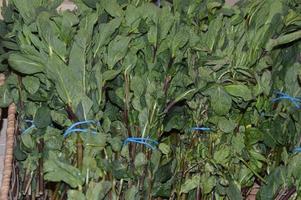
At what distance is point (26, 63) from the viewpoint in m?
1.01

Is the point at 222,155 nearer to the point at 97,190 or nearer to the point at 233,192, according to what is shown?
the point at 233,192

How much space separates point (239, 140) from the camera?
1.08 meters

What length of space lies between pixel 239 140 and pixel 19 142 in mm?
389

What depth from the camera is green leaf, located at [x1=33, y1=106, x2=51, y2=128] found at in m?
1.06

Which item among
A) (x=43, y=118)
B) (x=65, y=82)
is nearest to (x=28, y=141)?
(x=43, y=118)

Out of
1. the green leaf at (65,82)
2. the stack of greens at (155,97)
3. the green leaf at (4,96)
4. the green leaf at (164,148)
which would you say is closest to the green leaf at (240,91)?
the stack of greens at (155,97)

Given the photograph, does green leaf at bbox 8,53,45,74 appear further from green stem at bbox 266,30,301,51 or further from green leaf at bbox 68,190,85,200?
green stem at bbox 266,30,301,51

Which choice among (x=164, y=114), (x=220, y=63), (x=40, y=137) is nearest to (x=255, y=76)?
(x=220, y=63)

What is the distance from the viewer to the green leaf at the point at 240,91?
105 centimetres

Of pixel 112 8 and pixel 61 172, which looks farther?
pixel 112 8

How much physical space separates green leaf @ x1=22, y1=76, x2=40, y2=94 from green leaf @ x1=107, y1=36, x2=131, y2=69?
0.13 m

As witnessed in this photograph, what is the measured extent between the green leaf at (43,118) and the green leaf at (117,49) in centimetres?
14

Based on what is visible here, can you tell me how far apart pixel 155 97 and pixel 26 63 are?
0.69ft

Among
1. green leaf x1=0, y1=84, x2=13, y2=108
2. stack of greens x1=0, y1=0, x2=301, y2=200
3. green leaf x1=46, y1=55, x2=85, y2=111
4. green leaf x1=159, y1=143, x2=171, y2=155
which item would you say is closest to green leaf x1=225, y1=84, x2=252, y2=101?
stack of greens x1=0, y1=0, x2=301, y2=200
